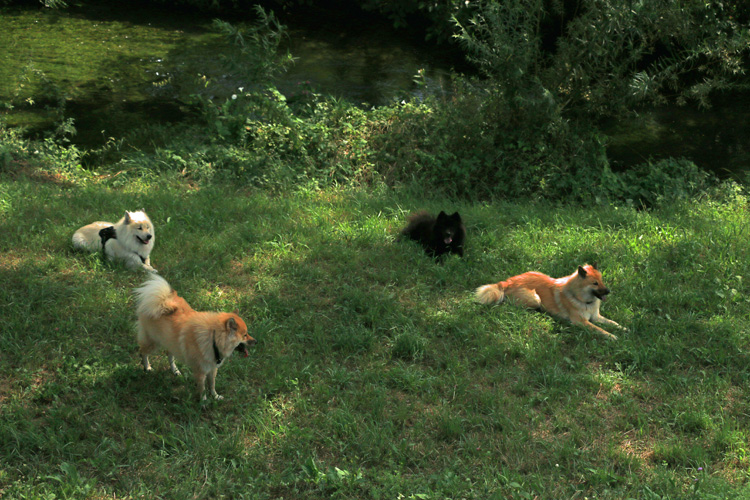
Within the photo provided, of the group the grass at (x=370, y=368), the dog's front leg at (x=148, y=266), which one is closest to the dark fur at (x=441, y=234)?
the grass at (x=370, y=368)

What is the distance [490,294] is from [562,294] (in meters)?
0.66

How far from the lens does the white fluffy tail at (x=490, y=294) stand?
5.85m

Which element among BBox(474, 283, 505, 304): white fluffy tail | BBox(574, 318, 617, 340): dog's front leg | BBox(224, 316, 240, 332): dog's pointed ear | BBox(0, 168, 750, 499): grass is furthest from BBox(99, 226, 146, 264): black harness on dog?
BBox(574, 318, 617, 340): dog's front leg

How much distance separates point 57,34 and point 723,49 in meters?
14.0

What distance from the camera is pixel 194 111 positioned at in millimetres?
11719

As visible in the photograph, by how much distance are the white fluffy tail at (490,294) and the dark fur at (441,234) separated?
101 centimetres

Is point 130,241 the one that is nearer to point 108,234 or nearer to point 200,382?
point 108,234

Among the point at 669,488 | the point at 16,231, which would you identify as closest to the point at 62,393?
the point at 16,231

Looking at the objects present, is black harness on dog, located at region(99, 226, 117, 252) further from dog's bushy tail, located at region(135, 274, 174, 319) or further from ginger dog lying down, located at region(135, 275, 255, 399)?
dog's bushy tail, located at region(135, 274, 174, 319)

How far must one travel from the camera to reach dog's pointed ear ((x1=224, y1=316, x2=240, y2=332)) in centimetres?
414

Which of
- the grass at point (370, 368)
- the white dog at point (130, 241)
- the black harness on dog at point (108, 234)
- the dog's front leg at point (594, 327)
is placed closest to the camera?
the grass at point (370, 368)

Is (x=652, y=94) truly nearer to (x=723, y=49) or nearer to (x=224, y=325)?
(x=723, y=49)

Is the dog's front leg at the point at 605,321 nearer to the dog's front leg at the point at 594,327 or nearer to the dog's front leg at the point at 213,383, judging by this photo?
the dog's front leg at the point at 594,327

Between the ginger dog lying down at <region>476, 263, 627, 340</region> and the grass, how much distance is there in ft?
0.46
